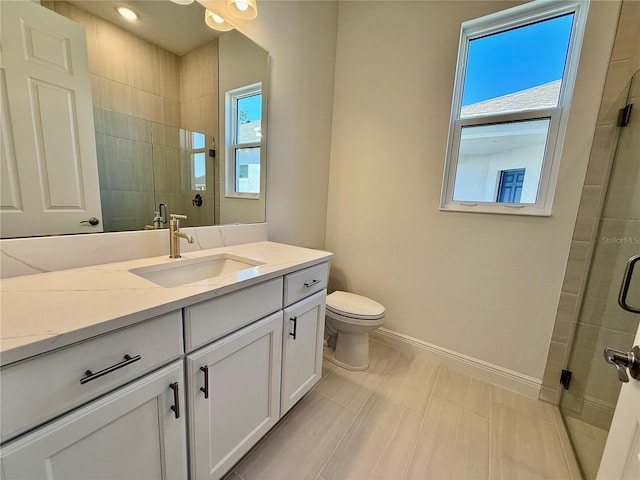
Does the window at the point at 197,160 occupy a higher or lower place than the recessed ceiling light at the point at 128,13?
lower

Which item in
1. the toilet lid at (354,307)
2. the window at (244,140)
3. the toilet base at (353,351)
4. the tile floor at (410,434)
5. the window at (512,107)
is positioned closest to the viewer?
the tile floor at (410,434)

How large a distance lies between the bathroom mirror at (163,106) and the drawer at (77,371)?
642mm

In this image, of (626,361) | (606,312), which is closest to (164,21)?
(626,361)

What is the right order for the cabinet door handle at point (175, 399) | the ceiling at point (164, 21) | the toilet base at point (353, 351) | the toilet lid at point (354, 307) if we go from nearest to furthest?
the cabinet door handle at point (175, 399), the ceiling at point (164, 21), the toilet lid at point (354, 307), the toilet base at point (353, 351)

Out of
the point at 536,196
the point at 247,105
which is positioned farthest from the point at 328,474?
the point at 247,105

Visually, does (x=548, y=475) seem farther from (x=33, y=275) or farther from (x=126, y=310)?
(x=33, y=275)

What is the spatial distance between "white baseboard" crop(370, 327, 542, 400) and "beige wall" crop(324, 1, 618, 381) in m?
0.04

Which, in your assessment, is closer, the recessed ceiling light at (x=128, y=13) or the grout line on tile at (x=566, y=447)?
the recessed ceiling light at (x=128, y=13)

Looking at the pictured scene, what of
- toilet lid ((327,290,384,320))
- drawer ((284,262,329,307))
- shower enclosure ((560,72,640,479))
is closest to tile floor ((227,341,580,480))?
shower enclosure ((560,72,640,479))

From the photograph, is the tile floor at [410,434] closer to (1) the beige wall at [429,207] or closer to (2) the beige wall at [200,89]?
(1) the beige wall at [429,207]

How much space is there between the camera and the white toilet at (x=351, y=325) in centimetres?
171

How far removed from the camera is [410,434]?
134 centimetres

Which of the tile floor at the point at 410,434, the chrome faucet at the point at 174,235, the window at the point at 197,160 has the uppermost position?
the window at the point at 197,160

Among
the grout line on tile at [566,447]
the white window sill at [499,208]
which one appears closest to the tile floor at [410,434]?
the grout line on tile at [566,447]
